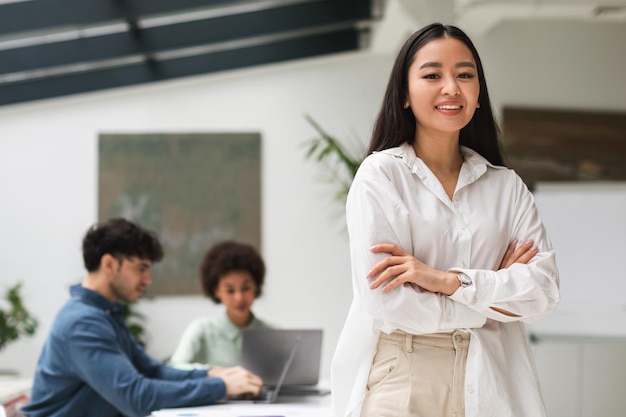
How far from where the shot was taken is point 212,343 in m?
4.59

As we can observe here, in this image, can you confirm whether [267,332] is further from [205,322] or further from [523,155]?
[523,155]

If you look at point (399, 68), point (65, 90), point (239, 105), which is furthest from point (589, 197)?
point (399, 68)

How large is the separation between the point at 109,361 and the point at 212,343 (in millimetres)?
1376

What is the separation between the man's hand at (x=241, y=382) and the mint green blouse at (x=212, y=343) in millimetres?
1139

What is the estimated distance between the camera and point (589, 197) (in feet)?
20.7

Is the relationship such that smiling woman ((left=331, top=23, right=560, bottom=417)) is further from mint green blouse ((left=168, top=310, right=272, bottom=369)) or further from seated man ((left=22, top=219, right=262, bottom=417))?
mint green blouse ((left=168, top=310, right=272, bottom=369))

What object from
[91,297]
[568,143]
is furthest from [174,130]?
[91,297]

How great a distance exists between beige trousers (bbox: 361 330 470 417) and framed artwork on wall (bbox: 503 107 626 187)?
5.41 meters

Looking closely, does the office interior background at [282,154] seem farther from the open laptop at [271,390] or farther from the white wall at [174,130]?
the open laptop at [271,390]

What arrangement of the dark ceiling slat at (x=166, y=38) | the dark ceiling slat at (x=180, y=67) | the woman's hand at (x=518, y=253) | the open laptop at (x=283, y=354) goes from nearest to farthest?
the woman's hand at (x=518, y=253), the open laptop at (x=283, y=354), the dark ceiling slat at (x=166, y=38), the dark ceiling slat at (x=180, y=67)

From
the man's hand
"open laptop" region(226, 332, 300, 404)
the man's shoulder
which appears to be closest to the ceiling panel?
the man's shoulder

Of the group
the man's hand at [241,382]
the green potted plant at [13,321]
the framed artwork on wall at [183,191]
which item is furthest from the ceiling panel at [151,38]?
the man's hand at [241,382]

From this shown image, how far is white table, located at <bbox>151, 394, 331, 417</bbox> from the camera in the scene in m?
3.02

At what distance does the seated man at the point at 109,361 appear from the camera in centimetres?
321
